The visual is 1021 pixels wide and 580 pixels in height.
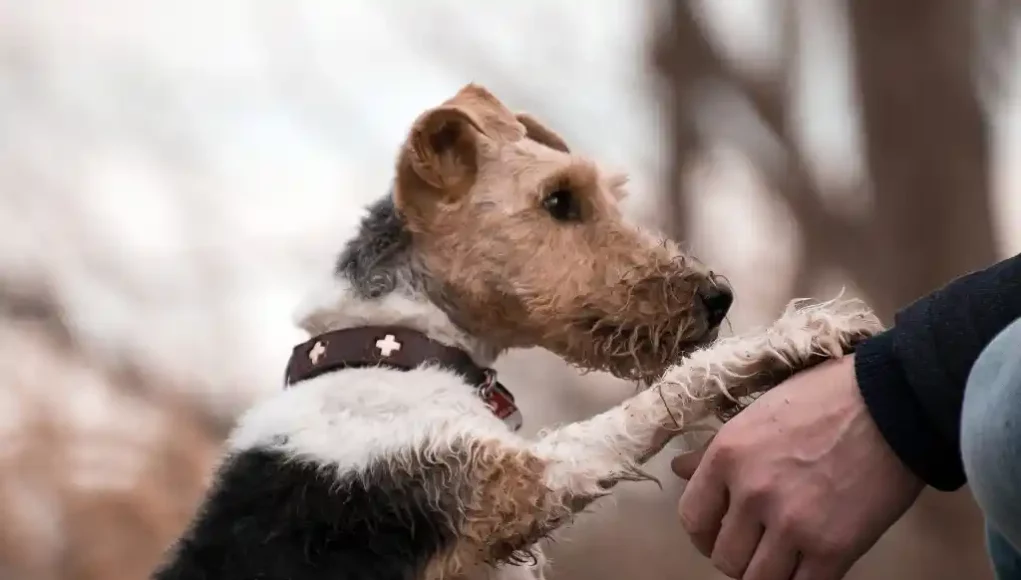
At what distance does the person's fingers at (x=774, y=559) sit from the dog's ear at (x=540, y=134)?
71 cm

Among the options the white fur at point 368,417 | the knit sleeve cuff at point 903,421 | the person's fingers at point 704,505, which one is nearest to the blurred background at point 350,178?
the white fur at point 368,417

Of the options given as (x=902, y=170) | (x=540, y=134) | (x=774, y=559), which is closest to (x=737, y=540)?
(x=774, y=559)

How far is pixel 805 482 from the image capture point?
0.68 m

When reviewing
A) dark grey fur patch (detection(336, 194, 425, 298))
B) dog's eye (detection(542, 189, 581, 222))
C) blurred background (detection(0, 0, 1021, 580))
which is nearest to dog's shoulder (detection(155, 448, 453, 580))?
dark grey fur patch (detection(336, 194, 425, 298))

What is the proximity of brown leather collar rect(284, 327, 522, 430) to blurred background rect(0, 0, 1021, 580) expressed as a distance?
0.80 m

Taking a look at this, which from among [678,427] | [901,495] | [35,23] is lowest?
[901,495]

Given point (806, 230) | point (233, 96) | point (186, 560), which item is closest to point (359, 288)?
point (186, 560)

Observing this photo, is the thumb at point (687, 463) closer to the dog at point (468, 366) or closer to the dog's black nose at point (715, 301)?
the dog at point (468, 366)

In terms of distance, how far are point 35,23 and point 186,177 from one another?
1.67 feet

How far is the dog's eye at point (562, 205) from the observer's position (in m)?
1.10

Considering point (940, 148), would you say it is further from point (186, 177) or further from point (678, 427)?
point (186, 177)

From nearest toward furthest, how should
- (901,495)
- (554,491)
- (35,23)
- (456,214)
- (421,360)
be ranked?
1. (901,495)
2. (554,491)
3. (421,360)
4. (456,214)
5. (35,23)

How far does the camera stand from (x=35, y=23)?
7.09 feet

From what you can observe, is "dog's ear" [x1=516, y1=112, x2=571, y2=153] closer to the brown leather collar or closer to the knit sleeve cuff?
the brown leather collar
